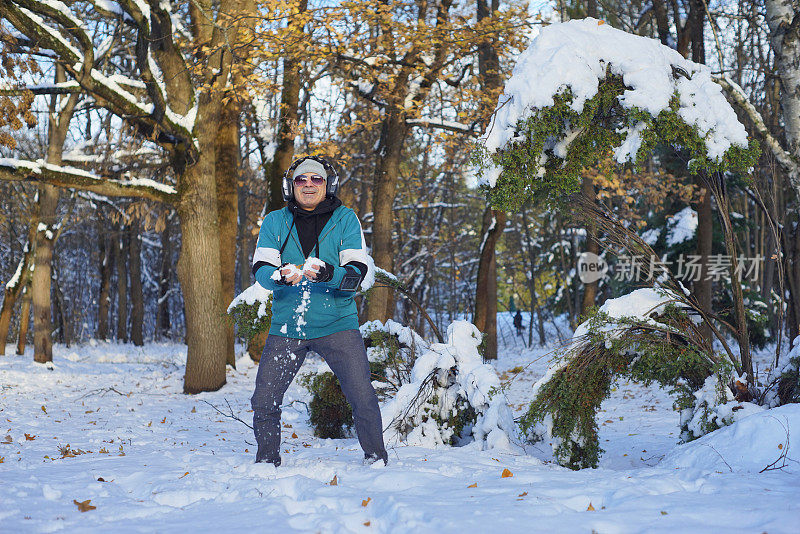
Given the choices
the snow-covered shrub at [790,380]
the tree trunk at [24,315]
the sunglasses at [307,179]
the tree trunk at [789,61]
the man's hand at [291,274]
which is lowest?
the tree trunk at [24,315]

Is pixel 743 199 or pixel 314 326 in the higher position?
pixel 743 199

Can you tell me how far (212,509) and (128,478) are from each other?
94cm

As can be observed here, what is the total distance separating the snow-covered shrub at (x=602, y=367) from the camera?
461 centimetres

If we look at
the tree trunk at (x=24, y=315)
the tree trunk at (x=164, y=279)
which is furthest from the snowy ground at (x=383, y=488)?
the tree trunk at (x=164, y=279)

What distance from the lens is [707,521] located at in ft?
8.38

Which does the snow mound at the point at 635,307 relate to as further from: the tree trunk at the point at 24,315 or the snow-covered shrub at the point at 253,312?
the tree trunk at the point at 24,315

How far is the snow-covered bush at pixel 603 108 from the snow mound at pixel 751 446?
191cm

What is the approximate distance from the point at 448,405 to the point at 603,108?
2.76m

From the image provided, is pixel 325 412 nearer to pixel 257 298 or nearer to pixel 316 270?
pixel 257 298

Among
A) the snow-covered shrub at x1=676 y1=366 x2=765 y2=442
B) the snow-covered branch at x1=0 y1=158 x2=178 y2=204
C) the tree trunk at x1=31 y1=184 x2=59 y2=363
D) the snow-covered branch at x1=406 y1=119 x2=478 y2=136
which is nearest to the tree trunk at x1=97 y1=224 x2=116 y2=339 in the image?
the tree trunk at x1=31 y1=184 x2=59 y2=363

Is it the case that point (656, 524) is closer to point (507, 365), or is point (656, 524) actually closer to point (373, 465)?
point (373, 465)

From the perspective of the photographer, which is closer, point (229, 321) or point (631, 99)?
point (631, 99)

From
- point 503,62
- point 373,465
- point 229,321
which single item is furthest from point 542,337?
point 373,465

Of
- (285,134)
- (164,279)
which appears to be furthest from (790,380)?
(164,279)
